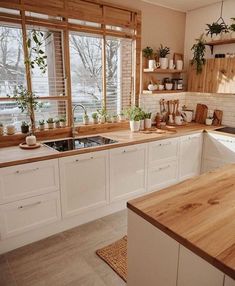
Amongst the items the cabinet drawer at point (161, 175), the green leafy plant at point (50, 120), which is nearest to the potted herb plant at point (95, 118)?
the green leafy plant at point (50, 120)

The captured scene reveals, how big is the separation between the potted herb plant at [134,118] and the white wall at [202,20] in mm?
1458

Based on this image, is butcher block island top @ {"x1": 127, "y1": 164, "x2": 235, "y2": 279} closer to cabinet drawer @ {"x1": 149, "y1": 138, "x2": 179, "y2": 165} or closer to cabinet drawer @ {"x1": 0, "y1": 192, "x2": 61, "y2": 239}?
cabinet drawer @ {"x1": 0, "y1": 192, "x2": 61, "y2": 239}

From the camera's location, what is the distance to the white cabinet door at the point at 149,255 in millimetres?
1112

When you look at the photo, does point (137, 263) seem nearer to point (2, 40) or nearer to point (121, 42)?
point (2, 40)

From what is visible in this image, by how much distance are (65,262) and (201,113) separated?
313 cm

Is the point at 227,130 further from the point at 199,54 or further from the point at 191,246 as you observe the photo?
the point at 191,246

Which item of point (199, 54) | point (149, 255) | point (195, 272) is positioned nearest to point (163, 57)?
point (199, 54)

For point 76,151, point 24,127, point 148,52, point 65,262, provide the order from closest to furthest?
point 65,262 → point 76,151 → point 24,127 → point 148,52

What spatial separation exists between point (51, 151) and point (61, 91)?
0.92 meters

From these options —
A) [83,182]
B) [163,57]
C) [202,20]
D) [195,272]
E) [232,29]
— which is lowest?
[83,182]

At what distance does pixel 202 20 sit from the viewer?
380cm

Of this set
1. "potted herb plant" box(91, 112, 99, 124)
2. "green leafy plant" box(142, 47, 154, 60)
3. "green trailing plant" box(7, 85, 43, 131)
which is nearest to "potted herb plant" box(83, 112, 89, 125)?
"potted herb plant" box(91, 112, 99, 124)

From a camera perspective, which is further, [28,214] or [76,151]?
[76,151]

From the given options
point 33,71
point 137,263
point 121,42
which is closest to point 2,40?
point 33,71
